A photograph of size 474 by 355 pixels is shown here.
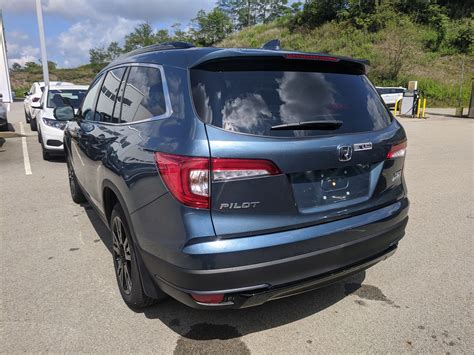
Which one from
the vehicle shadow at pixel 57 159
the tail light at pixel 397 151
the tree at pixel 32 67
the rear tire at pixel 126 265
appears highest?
the tree at pixel 32 67

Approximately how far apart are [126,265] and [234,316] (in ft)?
2.97

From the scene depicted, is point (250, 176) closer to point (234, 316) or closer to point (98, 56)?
point (234, 316)

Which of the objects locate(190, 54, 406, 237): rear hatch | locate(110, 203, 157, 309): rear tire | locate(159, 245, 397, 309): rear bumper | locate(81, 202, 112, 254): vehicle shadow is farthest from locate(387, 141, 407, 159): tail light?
locate(81, 202, 112, 254): vehicle shadow

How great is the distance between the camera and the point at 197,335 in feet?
8.80

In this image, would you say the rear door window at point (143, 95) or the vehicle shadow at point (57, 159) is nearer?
the rear door window at point (143, 95)

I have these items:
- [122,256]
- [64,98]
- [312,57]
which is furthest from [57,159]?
[312,57]

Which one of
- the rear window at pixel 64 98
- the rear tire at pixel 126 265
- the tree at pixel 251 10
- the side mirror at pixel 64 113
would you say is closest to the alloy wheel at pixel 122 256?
the rear tire at pixel 126 265

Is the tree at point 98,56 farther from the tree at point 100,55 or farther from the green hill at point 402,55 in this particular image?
the green hill at point 402,55

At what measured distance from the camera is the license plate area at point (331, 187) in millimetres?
2289

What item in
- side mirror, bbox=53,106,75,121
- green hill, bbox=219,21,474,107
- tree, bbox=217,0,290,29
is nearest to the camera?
side mirror, bbox=53,106,75,121

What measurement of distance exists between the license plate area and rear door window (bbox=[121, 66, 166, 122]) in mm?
960

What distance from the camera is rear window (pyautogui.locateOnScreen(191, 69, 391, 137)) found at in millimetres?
2193

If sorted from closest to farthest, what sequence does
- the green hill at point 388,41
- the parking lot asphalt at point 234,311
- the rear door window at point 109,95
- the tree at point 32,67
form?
the parking lot asphalt at point 234,311, the rear door window at point 109,95, the green hill at point 388,41, the tree at point 32,67

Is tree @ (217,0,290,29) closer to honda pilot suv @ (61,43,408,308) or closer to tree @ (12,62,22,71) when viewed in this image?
tree @ (12,62,22,71)
